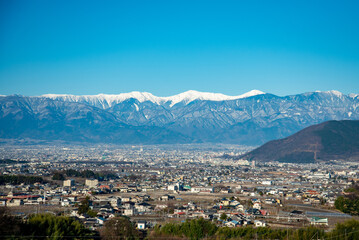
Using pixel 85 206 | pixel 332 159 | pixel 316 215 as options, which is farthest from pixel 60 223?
pixel 332 159

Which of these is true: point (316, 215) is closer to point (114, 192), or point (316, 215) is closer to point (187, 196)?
point (187, 196)

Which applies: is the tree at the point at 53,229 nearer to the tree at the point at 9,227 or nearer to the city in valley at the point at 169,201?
the tree at the point at 9,227

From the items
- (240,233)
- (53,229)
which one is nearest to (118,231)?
(53,229)

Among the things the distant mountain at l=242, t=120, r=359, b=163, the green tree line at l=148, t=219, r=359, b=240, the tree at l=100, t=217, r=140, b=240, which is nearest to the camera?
the tree at l=100, t=217, r=140, b=240

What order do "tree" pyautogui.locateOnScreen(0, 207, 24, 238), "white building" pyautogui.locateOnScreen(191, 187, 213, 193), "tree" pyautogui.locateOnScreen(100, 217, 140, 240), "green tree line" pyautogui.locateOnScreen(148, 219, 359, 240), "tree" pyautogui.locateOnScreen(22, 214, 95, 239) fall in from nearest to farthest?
1. "tree" pyautogui.locateOnScreen(0, 207, 24, 238)
2. "tree" pyautogui.locateOnScreen(22, 214, 95, 239)
3. "tree" pyautogui.locateOnScreen(100, 217, 140, 240)
4. "green tree line" pyautogui.locateOnScreen(148, 219, 359, 240)
5. "white building" pyautogui.locateOnScreen(191, 187, 213, 193)

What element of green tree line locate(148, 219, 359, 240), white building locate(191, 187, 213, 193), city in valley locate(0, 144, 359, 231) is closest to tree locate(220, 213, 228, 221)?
city in valley locate(0, 144, 359, 231)

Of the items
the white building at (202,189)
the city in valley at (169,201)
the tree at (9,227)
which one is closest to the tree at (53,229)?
the tree at (9,227)

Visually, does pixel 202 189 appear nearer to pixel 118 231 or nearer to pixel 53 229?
pixel 118 231

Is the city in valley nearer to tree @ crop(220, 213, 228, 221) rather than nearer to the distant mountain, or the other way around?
tree @ crop(220, 213, 228, 221)
